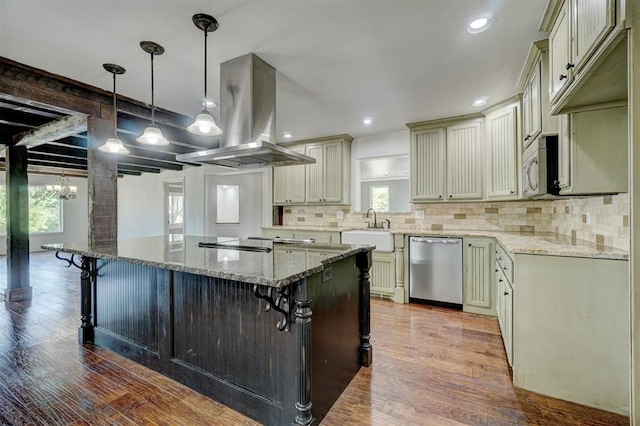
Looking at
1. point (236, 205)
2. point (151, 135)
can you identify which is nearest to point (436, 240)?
point (151, 135)

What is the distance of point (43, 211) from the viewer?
8.39 meters

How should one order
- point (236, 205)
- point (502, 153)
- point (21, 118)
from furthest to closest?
point (236, 205) < point (21, 118) < point (502, 153)

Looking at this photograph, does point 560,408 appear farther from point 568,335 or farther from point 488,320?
point 488,320

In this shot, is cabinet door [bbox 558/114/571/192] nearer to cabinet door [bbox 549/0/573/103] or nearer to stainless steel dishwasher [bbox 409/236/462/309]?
cabinet door [bbox 549/0/573/103]

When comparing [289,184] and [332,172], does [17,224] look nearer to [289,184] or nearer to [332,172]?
[289,184]

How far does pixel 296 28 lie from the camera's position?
205 cm

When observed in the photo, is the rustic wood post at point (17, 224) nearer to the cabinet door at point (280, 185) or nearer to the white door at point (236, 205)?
the white door at point (236, 205)

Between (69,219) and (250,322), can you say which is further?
(69,219)

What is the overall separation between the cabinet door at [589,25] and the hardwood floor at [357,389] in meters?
1.95

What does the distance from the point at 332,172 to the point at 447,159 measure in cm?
171

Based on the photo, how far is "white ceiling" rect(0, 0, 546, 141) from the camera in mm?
1846

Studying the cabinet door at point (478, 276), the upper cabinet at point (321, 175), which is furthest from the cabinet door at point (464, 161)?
the upper cabinet at point (321, 175)

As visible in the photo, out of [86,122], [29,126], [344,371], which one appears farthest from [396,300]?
[29,126]

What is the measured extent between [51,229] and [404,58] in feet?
34.8
